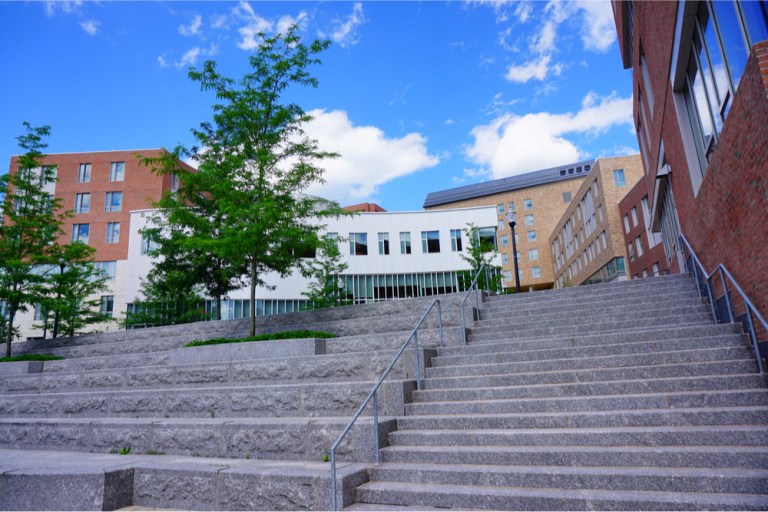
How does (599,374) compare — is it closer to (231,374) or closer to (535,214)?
(231,374)

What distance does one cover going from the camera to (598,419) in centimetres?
574

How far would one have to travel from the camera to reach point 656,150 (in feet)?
52.7

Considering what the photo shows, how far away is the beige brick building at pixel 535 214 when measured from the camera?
80.2 metres

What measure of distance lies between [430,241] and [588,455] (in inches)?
1519

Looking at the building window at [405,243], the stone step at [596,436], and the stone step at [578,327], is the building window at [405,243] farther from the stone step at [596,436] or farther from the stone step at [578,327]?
the stone step at [596,436]

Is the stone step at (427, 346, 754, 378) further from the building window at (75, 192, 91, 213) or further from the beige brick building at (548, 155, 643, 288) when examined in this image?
the building window at (75, 192, 91, 213)

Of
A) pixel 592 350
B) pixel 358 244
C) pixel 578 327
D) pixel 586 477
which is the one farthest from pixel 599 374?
pixel 358 244

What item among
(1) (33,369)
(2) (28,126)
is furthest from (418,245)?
(1) (33,369)

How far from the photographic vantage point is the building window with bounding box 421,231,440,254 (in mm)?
43344

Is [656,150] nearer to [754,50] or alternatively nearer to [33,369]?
[754,50]

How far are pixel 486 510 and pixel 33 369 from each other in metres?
13.6

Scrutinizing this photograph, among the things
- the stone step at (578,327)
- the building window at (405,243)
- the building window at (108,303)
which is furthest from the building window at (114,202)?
the stone step at (578,327)

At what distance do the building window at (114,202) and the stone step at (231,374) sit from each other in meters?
37.8

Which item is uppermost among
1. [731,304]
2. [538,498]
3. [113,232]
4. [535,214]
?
[535,214]
